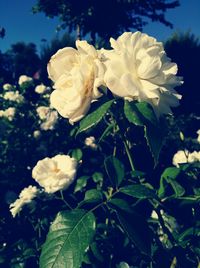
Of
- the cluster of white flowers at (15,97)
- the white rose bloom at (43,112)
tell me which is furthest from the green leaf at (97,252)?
the cluster of white flowers at (15,97)

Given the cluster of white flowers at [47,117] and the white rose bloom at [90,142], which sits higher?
the cluster of white flowers at [47,117]

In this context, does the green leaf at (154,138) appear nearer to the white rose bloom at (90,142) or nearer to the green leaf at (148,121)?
the green leaf at (148,121)

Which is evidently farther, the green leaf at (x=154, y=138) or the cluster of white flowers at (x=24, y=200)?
the cluster of white flowers at (x=24, y=200)

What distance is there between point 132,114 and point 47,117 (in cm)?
286

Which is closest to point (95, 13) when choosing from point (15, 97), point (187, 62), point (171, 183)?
point (187, 62)

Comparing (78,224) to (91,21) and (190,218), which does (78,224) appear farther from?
(91,21)

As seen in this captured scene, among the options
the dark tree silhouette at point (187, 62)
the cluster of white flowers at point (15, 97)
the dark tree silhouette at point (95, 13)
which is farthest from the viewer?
the dark tree silhouette at point (95, 13)

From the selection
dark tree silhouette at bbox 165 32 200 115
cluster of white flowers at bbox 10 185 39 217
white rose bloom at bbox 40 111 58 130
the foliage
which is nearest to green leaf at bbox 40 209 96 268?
the foliage

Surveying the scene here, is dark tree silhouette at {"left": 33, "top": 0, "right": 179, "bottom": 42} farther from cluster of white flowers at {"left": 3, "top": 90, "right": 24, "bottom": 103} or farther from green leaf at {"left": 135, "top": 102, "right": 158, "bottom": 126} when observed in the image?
green leaf at {"left": 135, "top": 102, "right": 158, "bottom": 126}

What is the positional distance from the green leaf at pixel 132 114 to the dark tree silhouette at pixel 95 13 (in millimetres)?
13552

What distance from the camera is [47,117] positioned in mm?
3557

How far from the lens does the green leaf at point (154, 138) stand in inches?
30.2

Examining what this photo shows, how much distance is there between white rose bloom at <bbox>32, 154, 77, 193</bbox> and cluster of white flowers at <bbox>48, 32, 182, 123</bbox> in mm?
776

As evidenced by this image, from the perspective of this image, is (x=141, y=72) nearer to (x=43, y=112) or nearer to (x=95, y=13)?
(x=43, y=112)
